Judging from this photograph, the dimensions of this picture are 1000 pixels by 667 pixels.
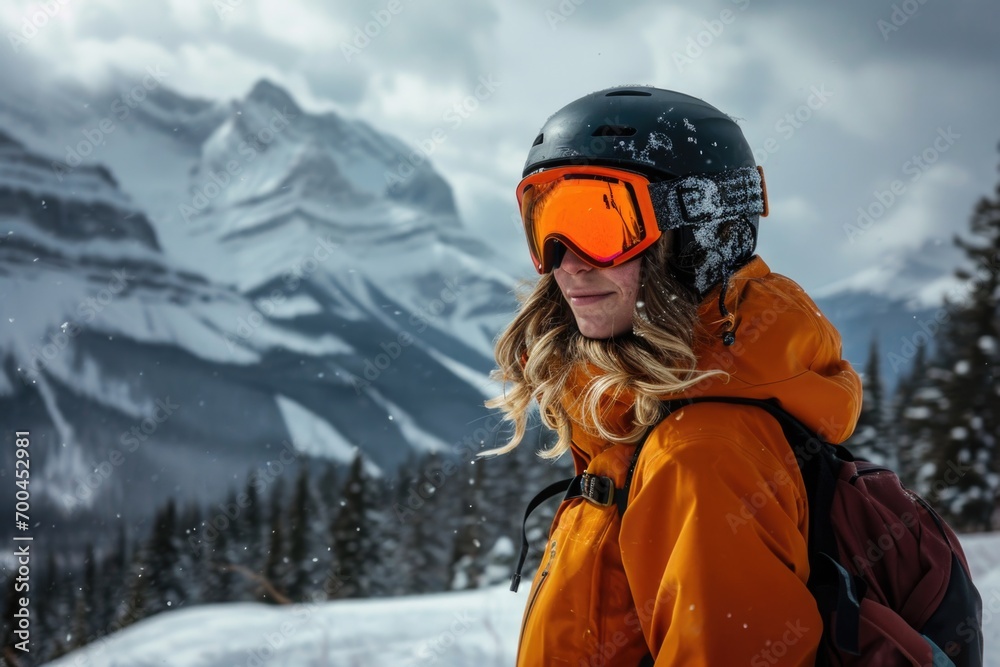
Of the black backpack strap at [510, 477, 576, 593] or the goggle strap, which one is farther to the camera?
the black backpack strap at [510, 477, 576, 593]

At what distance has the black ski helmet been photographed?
191cm

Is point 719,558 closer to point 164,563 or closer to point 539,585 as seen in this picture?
point 539,585

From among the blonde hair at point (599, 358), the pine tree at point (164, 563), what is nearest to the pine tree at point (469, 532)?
the pine tree at point (164, 563)

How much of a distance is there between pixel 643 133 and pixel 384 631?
5915 millimetres

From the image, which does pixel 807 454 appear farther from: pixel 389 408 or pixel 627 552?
pixel 389 408

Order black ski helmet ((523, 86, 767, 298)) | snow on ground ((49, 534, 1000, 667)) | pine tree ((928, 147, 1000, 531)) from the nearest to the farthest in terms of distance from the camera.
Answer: black ski helmet ((523, 86, 767, 298))
snow on ground ((49, 534, 1000, 667))
pine tree ((928, 147, 1000, 531))

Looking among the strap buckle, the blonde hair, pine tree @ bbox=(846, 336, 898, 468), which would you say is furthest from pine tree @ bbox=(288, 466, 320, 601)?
the strap buckle

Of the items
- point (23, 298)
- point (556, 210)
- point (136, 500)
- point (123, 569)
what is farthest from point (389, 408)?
point (556, 210)

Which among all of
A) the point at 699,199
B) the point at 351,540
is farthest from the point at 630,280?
the point at 351,540

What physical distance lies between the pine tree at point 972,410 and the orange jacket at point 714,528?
17690 mm

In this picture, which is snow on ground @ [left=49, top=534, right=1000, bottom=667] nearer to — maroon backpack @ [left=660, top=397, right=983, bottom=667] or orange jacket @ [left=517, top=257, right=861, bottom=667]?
orange jacket @ [left=517, top=257, right=861, bottom=667]

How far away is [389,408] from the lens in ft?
293

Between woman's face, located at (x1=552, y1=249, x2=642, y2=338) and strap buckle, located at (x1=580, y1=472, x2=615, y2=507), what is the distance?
405 mm

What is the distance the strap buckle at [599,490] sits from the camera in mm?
1674
